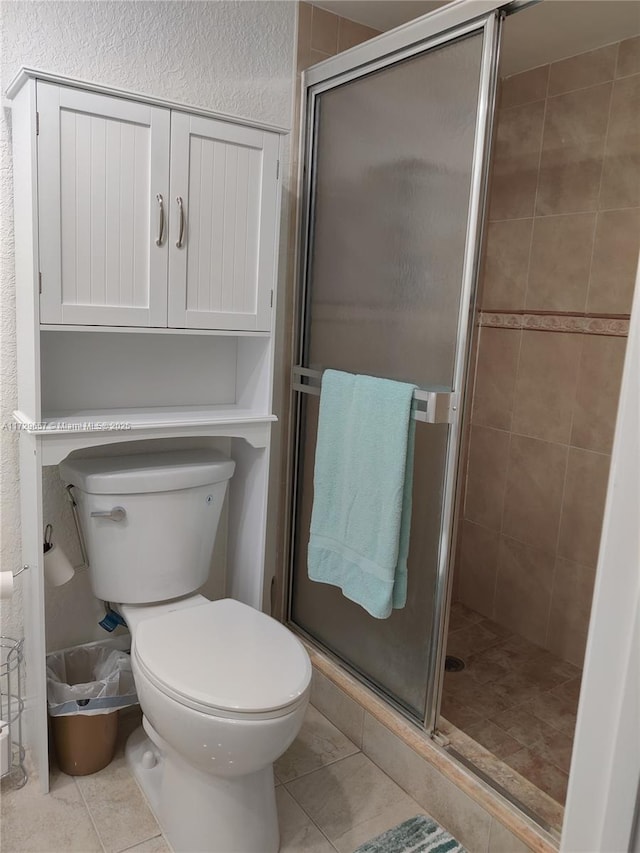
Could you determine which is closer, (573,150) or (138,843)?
(138,843)

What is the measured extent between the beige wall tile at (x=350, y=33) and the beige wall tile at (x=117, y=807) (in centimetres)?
227

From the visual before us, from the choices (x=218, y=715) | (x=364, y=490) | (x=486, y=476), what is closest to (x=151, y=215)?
(x=364, y=490)

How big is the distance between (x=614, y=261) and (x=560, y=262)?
20 cm

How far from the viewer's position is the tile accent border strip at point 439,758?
1.48m

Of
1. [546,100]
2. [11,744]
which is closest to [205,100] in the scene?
[546,100]

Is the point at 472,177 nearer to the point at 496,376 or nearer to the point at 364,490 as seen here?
the point at 364,490

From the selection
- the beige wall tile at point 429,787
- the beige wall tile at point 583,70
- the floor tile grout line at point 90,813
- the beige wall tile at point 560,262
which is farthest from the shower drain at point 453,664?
the beige wall tile at point 583,70

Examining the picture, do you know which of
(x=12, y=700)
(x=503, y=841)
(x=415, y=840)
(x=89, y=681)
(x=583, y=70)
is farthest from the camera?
(x=583, y=70)

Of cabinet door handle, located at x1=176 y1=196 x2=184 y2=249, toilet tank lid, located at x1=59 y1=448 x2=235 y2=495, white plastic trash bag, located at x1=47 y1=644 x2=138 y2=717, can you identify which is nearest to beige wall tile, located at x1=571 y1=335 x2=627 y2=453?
toilet tank lid, located at x1=59 y1=448 x2=235 y2=495

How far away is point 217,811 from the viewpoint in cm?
154

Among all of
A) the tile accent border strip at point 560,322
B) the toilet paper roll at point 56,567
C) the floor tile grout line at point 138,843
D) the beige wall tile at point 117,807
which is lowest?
the floor tile grout line at point 138,843

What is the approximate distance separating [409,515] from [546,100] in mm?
1606

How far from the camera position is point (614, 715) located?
12.6 inches

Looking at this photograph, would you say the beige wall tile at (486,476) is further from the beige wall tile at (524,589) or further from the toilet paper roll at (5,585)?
the toilet paper roll at (5,585)
